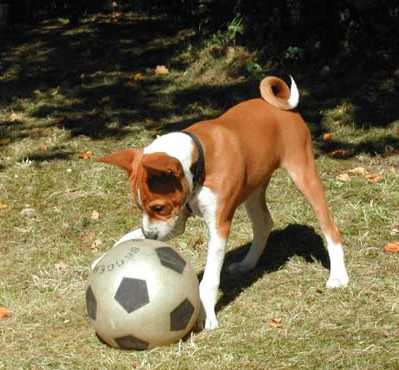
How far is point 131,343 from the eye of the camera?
15.9ft

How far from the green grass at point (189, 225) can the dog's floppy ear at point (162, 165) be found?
1.05m

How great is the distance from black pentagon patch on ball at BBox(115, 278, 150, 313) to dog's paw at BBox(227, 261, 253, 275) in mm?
1585

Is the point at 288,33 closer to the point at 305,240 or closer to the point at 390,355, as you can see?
the point at 305,240

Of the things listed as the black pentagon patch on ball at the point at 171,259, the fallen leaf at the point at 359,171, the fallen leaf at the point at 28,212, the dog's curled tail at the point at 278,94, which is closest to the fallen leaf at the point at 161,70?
the fallen leaf at the point at 359,171

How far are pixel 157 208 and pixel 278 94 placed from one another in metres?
1.63

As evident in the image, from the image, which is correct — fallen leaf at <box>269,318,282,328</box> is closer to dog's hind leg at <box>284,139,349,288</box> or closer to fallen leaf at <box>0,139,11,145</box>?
dog's hind leg at <box>284,139,349,288</box>

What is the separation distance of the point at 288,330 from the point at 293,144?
129cm

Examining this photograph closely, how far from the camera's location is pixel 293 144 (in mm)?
5711

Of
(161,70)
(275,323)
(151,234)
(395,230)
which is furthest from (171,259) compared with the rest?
(161,70)

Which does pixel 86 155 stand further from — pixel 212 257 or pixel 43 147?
pixel 212 257

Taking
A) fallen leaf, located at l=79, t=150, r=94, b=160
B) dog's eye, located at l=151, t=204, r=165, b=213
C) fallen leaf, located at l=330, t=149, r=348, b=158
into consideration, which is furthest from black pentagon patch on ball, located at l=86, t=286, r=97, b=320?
fallen leaf, located at l=330, t=149, r=348, b=158

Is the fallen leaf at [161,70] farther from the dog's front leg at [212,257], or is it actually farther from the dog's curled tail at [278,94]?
the dog's front leg at [212,257]

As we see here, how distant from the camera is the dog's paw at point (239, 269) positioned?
621 cm

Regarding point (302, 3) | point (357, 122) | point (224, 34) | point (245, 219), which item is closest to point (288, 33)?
point (302, 3)
